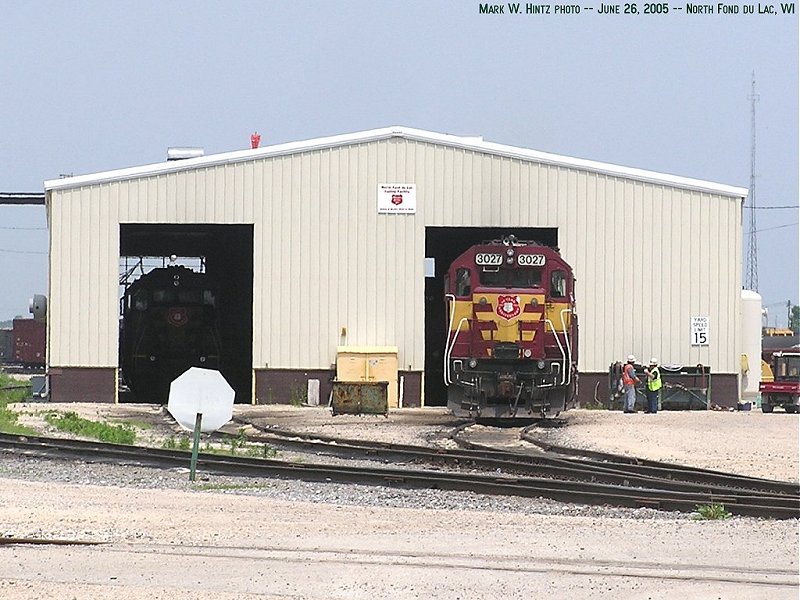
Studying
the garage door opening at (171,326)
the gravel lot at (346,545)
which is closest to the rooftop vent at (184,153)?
the garage door opening at (171,326)

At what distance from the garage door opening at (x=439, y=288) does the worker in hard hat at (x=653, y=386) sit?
5.60 meters

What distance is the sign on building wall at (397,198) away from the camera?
34375 mm

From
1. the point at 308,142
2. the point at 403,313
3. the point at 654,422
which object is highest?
the point at 308,142

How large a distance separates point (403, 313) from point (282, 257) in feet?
11.6

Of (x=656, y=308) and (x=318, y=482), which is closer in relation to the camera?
(x=318, y=482)

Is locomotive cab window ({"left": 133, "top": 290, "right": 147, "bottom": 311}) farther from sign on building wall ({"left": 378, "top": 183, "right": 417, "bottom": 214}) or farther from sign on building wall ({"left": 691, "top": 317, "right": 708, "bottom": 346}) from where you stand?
sign on building wall ({"left": 691, "top": 317, "right": 708, "bottom": 346})

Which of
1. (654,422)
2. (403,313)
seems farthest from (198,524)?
(403,313)

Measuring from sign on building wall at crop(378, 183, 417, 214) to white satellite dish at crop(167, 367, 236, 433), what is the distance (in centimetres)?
1902

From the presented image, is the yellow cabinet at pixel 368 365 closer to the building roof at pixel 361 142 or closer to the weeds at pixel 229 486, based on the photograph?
the building roof at pixel 361 142

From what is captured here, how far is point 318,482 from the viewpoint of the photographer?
15.5m

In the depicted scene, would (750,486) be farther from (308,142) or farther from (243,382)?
(243,382)

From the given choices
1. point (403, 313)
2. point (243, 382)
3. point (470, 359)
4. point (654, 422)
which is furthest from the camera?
point (243, 382)

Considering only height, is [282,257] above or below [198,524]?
above

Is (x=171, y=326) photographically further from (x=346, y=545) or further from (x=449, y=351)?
(x=346, y=545)
